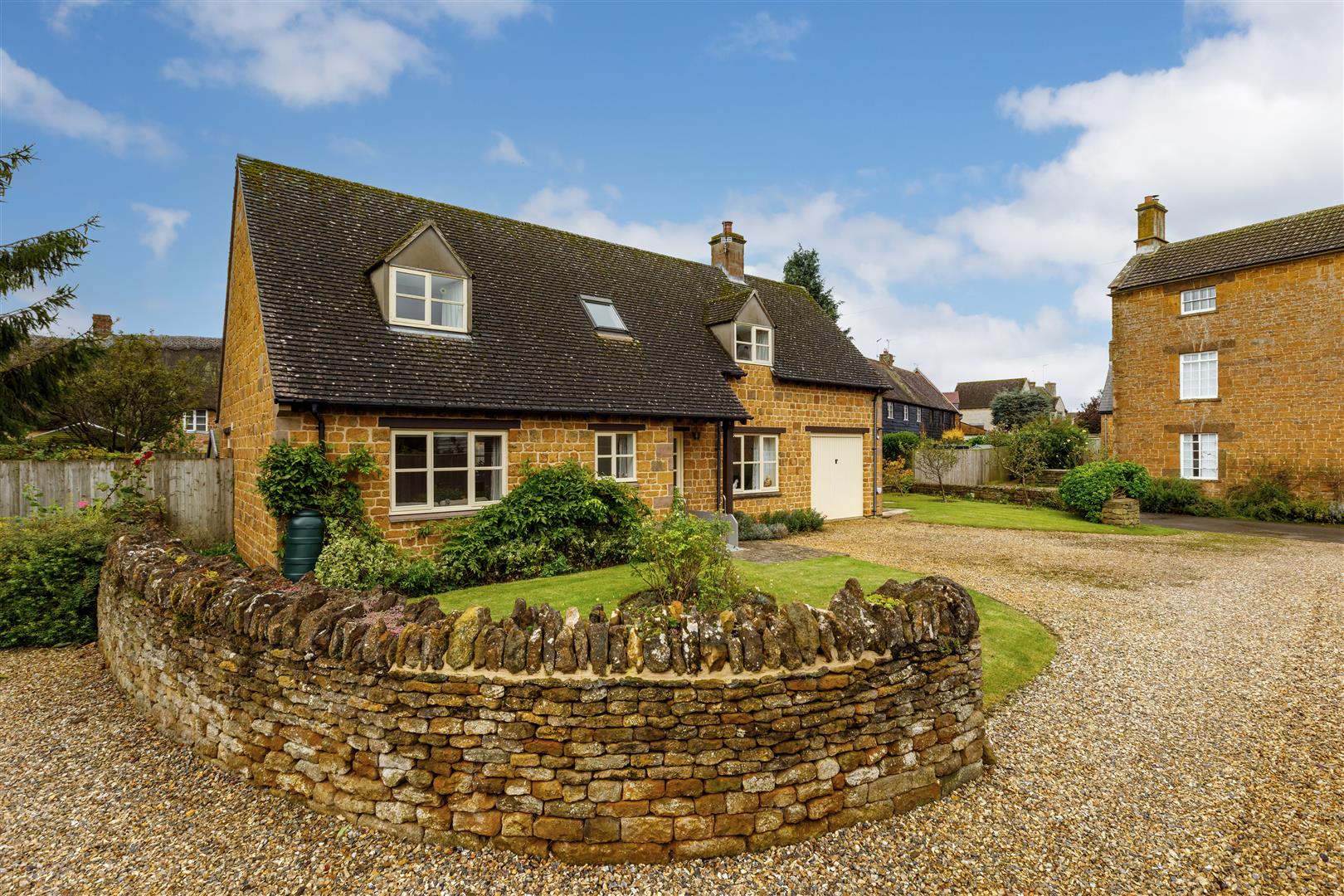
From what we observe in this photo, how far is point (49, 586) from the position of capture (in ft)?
28.9

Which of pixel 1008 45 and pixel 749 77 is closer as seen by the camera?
pixel 1008 45

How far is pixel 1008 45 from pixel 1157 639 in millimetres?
10774

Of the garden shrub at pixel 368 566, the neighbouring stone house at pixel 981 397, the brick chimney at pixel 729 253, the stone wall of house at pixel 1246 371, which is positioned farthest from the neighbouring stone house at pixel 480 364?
the neighbouring stone house at pixel 981 397

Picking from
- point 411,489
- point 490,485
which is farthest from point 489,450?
point 411,489

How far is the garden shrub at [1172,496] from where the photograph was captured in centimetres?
2133

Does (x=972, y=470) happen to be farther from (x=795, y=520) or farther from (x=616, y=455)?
(x=616, y=455)

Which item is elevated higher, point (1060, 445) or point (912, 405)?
point (912, 405)

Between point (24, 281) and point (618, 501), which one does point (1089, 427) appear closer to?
point (618, 501)

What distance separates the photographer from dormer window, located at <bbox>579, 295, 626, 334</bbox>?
1530 centimetres

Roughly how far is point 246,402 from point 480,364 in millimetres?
4908

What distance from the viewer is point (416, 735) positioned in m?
4.17

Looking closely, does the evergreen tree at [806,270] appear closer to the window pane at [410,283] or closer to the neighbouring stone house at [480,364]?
the neighbouring stone house at [480,364]

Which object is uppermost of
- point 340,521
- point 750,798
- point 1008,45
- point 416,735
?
point 1008,45

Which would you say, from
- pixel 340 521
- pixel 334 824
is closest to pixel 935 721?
pixel 334 824
